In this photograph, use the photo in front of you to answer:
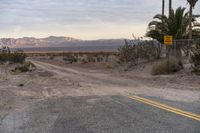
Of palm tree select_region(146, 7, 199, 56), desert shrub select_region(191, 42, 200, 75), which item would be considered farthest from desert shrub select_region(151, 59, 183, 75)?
palm tree select_region(146, 7, 199, 56)

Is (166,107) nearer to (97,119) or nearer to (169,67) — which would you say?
(97,119)

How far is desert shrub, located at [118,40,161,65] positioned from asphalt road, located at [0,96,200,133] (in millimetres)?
22901

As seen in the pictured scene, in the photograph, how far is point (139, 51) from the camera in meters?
39.4

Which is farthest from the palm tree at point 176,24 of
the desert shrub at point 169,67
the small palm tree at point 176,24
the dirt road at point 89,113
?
Result: the dirt road at point 89,113

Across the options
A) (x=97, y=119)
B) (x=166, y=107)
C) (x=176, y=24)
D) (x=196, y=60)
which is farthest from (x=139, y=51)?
(x=97, y=119)

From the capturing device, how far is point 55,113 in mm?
12867

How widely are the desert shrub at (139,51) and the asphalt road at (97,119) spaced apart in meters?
22.9

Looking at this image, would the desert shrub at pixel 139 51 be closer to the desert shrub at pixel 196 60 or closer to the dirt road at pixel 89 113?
the desert shrub at pixel 196 60

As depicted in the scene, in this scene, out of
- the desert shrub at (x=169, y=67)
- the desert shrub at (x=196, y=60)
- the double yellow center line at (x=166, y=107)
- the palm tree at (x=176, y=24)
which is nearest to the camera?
the double yellow center line at (x=166, y=107)

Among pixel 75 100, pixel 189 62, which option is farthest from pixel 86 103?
pixel 189 62

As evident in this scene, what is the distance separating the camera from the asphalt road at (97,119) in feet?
32.9

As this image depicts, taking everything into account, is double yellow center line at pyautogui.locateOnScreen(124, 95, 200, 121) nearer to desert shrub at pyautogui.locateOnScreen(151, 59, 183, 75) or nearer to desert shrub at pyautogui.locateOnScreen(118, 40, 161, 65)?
desert shrub at pyautogui.locateOnScreen(151, 59, 183, 75)

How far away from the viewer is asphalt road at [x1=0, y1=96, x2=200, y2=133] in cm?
1002

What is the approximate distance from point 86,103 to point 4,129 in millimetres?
4740
